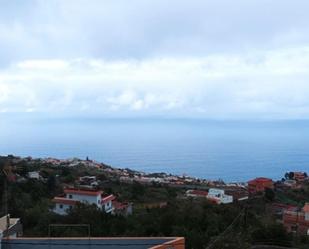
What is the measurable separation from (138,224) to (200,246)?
→ 3126mm

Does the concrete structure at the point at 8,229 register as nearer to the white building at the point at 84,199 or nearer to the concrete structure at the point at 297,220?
the white building at the point at 84,199

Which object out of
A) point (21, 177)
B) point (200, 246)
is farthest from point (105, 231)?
point (21, 177)

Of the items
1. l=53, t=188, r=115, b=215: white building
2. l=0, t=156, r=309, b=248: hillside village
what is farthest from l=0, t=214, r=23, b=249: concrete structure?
l=53, t=188, r=115, b=215: white building

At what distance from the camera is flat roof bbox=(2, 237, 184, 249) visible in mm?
6422

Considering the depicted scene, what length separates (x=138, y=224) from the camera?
13656 mm

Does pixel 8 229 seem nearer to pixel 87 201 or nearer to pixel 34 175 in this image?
pixel 87 201

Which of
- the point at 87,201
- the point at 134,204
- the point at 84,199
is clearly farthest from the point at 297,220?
the point at 84,199

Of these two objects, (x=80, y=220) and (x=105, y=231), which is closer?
(x=105, y=231)

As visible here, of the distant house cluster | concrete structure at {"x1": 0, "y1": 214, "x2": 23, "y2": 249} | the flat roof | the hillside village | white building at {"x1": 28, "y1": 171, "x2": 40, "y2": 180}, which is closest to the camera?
the flat roof

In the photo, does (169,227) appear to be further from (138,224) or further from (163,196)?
(163,196)

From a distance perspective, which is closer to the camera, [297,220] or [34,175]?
[297,220]

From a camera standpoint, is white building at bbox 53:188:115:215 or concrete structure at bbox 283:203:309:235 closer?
concrete structure at bbox 283:203:309:235

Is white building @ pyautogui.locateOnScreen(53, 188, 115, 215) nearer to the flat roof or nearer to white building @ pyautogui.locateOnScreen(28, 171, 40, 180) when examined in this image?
white building @ pyautogui.locateOnScreen(28, 171, 40, 180)

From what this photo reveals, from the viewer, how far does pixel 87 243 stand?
646 cm
